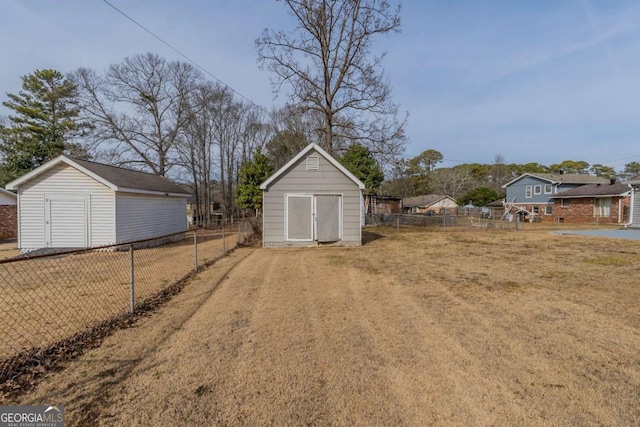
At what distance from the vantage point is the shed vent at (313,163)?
12820 mm

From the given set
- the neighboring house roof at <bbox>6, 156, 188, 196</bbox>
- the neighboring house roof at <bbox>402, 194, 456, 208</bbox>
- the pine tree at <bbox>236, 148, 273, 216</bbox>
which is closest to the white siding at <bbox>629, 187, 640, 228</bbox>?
the pine tree at <bbox>236, 148, 273, 216</bbox>

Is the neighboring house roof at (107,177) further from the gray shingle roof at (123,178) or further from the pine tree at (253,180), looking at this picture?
the pine tree at (253,180)

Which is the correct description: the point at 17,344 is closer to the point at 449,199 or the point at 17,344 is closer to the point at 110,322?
the point at 110,322

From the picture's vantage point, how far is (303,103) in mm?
20453

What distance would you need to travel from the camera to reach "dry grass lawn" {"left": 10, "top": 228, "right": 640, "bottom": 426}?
2535mm

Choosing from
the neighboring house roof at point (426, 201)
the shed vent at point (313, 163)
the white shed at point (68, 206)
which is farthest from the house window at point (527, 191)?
the white shed at point (68, 206)

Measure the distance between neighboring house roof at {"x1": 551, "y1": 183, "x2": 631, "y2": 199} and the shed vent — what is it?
2961 cm

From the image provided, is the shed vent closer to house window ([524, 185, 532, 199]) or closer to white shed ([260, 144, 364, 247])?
white shed ([260, 144, 364, 247])

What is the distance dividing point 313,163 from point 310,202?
1.59 meters

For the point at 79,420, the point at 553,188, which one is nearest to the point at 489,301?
the point at 79,420

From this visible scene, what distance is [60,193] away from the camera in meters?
12.1

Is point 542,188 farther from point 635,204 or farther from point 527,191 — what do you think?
point 635,204

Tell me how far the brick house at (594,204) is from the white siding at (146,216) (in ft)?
106

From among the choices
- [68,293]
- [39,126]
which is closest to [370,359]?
[68,293]
